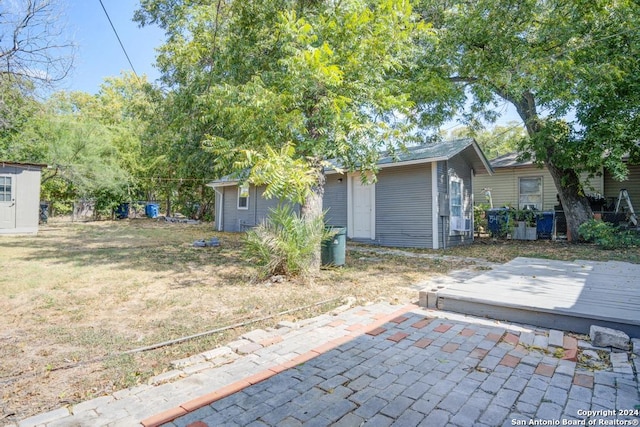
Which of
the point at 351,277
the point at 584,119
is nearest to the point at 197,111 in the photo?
the point at 351,277

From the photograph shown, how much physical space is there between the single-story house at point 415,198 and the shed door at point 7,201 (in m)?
8.48

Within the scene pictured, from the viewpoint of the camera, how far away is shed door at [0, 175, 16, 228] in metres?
12.2

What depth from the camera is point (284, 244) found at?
5.41m

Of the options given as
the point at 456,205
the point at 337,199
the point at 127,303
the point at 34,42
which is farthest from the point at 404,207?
the point at 34,42

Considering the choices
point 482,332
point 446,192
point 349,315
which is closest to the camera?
point 482,332

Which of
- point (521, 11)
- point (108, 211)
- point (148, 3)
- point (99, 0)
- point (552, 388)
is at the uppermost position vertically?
point (148, 3)

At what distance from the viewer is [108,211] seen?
2191 cm

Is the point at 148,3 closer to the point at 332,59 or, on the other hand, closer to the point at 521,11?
the point at 332,59

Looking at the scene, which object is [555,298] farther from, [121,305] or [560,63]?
[560,63]

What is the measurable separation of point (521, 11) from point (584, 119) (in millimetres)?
3282

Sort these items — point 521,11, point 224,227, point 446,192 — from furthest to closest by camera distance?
1. point 224,227
2. point 446,192
3. point 521,11

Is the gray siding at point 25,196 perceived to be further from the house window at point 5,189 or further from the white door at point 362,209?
the white door at point 362,209

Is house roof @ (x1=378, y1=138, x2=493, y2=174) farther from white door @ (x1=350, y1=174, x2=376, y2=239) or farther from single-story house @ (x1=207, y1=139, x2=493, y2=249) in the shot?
white door @ (x1=350, y1=174, x2=376, y2=239)

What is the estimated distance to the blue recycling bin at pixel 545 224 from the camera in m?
12.0
